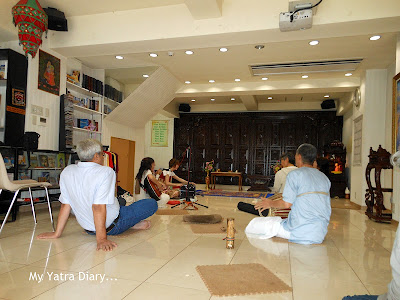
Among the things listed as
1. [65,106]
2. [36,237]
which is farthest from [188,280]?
[65,106]

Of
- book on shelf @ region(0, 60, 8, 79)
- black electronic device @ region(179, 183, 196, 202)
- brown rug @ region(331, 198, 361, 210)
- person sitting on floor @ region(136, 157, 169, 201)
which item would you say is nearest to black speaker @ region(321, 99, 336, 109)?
brown rug @ region(331, 198, 361, 210)

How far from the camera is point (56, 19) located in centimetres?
524

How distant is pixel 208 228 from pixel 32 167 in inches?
123

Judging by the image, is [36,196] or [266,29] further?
[36,196]

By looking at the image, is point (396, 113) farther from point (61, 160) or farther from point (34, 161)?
point (34, 161)

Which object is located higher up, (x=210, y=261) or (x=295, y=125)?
(x=295, y=125)

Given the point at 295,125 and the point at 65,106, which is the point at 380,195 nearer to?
the point at 65,106

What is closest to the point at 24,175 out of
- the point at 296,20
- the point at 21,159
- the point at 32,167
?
the point at 32,167

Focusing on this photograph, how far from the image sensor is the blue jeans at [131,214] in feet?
10.7

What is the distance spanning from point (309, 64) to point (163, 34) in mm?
3540

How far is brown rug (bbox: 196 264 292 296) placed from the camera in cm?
199

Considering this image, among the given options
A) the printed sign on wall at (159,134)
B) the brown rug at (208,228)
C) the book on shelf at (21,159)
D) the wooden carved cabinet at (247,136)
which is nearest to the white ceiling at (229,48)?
the book on shelf at (21,159)

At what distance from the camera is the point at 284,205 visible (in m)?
3.28

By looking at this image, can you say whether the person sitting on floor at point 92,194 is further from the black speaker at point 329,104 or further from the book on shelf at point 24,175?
the black speaker at point 329,104
